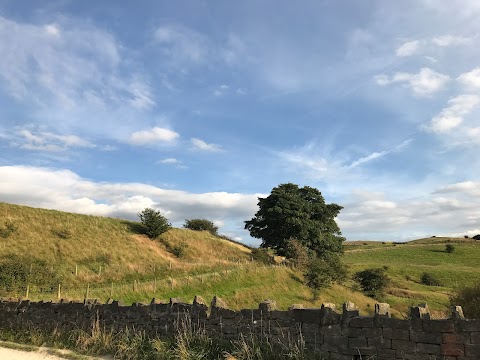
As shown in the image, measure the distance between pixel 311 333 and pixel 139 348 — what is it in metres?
4.82

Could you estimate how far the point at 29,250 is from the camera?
36.6m

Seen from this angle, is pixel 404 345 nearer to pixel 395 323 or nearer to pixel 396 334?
pixel 396 334

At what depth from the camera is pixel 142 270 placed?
37.8m

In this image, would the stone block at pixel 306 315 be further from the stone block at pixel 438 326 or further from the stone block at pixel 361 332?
the stone block at pixel 438 326

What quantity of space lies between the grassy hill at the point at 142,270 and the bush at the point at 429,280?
1029mm

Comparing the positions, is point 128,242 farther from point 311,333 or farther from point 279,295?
point 311,333

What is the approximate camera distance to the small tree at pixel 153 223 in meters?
51.5

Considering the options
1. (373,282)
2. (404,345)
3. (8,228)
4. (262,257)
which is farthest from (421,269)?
(404,345)

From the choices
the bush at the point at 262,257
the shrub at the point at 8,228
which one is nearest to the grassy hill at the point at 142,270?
the shrub at the point at 8,228

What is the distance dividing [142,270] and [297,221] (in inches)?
815

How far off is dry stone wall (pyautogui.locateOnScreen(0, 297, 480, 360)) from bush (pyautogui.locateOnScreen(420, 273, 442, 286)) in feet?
168

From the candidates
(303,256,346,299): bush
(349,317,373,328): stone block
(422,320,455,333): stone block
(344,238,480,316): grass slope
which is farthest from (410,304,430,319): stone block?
(303,256,346,299): bush

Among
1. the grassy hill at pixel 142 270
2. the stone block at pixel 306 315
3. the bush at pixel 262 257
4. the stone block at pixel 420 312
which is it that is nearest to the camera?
the stone block at pixel 420 312

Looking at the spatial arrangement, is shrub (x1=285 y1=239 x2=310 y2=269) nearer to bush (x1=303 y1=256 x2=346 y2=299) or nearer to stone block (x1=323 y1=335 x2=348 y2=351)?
bush (x1=303 y1=256 x2=346 y2=299)
